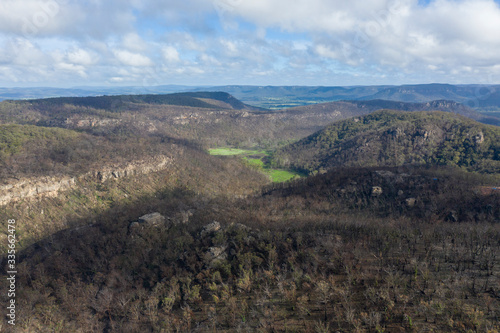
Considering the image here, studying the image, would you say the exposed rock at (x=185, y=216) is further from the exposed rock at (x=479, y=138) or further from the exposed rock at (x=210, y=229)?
the exposed rock at (x=479, y=138)

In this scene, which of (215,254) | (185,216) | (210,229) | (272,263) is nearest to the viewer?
(272,263)

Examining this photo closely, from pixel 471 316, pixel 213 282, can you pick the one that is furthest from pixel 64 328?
pixel 471 316

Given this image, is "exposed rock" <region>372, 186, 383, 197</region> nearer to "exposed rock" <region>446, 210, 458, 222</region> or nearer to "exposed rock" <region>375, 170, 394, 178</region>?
"exposed rock" <region>375, 170, 394, 178</region>

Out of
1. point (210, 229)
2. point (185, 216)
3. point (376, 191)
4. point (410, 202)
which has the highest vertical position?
point (376, 191)

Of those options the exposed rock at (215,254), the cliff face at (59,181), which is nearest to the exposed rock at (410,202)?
the exposed rock at (215,254)

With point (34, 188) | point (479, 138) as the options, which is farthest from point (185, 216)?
point (479, 138)

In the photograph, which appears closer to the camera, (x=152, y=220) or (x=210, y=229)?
(x=210, y=229)

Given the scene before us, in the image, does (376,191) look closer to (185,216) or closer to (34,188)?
(185,216)

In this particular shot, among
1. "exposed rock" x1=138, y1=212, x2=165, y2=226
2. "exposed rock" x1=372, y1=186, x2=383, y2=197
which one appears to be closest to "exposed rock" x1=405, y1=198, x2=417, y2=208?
"exposed rock" x1=372, y1=186, x2=383, y2=197

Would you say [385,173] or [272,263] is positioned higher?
[385,173]

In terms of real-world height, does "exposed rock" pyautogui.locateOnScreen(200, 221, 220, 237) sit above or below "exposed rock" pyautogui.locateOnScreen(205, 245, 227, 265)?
above
